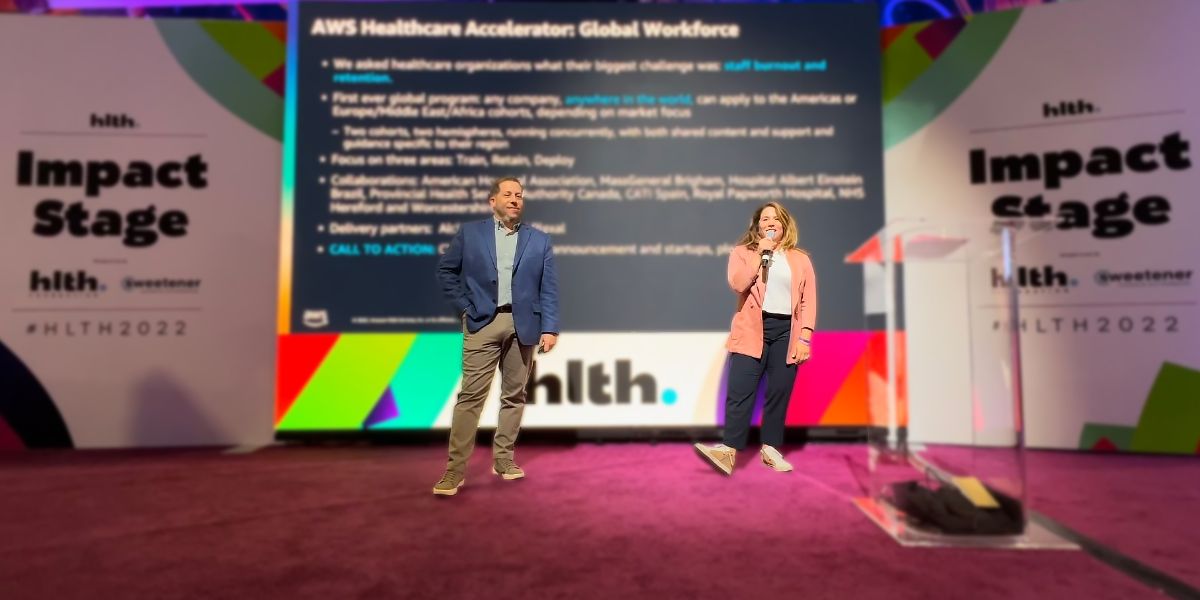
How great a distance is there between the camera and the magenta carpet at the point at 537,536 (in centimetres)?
207

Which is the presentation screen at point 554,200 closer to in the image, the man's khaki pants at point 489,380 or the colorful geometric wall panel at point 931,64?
the colorful geometric wall panel at point 931,64

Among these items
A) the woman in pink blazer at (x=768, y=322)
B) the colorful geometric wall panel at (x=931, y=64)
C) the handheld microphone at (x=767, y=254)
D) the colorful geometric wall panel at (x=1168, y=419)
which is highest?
the colorful geometric wall panel at (x=931, y=64)

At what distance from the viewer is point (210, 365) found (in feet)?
A: 16.2

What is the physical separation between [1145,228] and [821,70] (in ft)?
9.01

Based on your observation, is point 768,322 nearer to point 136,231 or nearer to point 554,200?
point 554,200

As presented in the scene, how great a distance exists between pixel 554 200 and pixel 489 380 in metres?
2.93

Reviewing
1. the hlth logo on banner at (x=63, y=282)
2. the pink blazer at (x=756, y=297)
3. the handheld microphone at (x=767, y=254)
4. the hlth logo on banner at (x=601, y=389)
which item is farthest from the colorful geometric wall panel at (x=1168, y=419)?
the hlth logo on banner at (x=63, y=282)

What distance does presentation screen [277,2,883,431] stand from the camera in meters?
4.78

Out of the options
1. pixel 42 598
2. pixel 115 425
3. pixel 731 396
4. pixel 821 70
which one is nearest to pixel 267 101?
pixel 115 425

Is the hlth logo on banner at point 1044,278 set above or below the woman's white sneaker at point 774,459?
above

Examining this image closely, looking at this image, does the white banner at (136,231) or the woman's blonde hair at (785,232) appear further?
the white banner at (136,231)

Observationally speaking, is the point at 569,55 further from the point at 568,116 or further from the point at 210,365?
the point at 210,365

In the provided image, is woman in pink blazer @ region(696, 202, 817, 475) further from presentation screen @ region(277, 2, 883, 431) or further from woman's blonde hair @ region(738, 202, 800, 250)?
presentation screen @ region(277, 2, 883, 431)

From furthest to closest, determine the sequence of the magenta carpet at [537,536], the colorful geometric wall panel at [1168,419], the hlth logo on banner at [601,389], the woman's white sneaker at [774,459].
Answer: the hlth logo on banner at [601,389], the colorful geometric wall panel at [1168,419], the magenta carpet at [537,536], the woman's white sneaker at [774,459]
